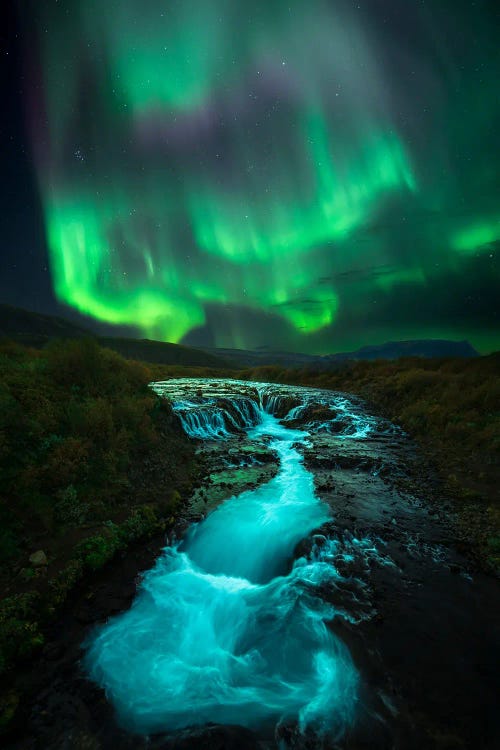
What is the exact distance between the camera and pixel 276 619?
7324 mm

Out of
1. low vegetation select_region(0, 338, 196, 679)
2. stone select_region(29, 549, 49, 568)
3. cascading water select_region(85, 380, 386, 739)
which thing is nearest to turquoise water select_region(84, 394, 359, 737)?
cascading water select_region(85, 380, 386, 739)

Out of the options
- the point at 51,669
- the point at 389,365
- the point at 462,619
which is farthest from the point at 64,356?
the point at 389,365

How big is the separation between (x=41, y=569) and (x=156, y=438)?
713 cm

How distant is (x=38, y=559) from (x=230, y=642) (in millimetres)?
4539

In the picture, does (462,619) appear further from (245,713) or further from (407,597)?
(245,713)

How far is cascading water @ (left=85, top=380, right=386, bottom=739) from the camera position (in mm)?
5469

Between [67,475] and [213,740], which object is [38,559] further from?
[213,740]

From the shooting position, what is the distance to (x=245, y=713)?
546cm

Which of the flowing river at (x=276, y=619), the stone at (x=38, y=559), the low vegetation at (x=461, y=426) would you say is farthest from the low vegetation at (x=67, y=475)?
the low vegetation at (x=461, y=426)

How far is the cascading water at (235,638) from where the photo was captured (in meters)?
5.47

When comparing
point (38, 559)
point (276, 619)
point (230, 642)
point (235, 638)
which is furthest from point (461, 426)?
point (38, 559)

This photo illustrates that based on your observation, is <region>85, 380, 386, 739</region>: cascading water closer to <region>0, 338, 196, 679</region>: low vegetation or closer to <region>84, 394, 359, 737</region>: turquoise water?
<region>84, 394, 359, 737</region>: turquoise water

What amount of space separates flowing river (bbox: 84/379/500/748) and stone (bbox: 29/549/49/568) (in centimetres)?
Result: 189

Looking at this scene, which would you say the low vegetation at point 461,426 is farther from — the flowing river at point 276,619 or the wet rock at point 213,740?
the wet rock at point 213,740
